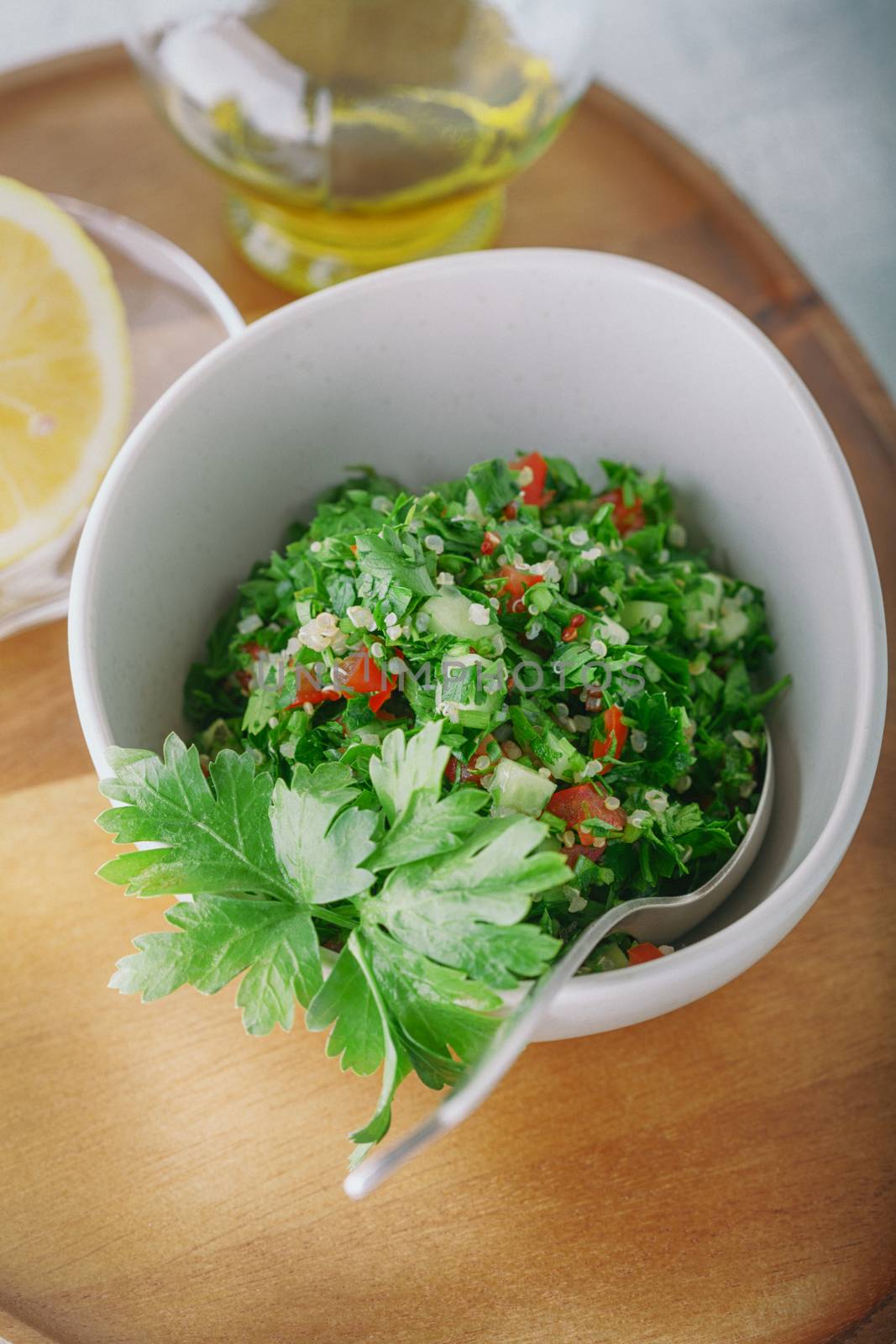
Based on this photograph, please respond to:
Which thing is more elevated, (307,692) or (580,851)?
(580,851)

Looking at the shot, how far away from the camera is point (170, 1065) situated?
1354 millimetres

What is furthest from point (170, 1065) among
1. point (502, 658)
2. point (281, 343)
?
point (281, 343)

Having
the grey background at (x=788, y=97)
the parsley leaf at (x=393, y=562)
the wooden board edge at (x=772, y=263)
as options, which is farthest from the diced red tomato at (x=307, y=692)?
the grey background at (x=788, y=97)

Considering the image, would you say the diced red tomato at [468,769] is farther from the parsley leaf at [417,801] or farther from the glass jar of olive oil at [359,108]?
the glass jar of olive oil at [359,108]

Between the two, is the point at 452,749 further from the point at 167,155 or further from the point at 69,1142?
the point at 167,155

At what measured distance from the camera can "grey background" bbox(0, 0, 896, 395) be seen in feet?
11.4

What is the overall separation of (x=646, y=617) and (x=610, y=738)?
194mm

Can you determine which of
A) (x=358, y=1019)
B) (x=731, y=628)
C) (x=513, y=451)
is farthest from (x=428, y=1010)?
(x=513, y=451)

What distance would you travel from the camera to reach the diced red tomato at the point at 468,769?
1217 mm

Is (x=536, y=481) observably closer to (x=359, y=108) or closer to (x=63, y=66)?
(x=359, y=108)

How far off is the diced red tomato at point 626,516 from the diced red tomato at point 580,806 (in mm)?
452

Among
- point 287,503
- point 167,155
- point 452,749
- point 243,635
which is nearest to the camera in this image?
point 452,749

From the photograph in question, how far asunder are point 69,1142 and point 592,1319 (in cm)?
62

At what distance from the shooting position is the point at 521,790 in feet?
3.92
